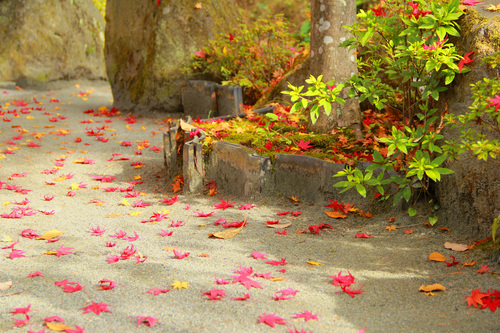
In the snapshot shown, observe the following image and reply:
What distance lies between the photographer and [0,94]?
29.2 ft

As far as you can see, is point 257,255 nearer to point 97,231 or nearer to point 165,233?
point 165,233

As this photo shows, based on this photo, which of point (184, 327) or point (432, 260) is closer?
point (184, 327)

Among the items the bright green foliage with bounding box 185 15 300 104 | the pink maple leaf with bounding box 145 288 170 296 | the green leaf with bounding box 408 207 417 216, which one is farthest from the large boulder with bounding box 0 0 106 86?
the green leaf with bounding box 408 207 417 216

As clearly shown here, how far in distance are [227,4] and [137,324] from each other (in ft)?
23.3

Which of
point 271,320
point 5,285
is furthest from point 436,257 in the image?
A: point 5,285

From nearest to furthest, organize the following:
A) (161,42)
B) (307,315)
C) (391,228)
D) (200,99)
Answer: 1. (307,315)
2. (391,228)
3. (200,99)
4. (161,42)

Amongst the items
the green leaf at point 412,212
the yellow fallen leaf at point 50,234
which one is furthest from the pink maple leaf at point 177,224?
the green leaf at point 412,212

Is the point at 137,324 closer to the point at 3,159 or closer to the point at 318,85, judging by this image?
the point at 318,85

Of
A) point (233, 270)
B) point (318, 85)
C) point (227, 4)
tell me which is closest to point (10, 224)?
point (233, 270)

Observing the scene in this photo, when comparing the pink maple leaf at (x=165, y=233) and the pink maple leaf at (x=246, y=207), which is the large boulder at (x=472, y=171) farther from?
the pink maple leaf at (x=165, y=233)

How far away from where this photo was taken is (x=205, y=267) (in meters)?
2.82

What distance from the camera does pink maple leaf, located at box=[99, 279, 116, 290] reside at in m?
2.53

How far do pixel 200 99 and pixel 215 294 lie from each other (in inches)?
201

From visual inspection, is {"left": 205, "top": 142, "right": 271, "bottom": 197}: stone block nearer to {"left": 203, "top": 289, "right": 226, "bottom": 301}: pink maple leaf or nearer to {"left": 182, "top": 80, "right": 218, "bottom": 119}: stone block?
{"left": 203, "top": 289, "right": 226, "bottom": 301}: pink maple leaf
